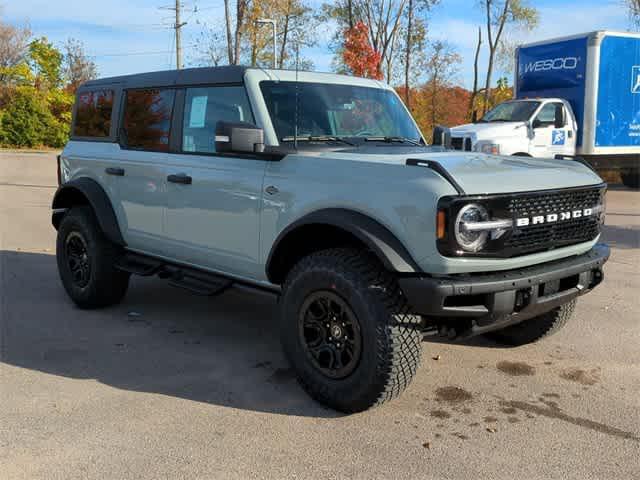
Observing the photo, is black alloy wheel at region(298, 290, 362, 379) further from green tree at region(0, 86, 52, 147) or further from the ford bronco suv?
green tree at region(0, 86, 52, 147)

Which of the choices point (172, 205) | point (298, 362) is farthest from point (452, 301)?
point (172, 205)

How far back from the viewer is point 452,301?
3.40m

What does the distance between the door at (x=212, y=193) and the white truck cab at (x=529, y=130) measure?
969 cm

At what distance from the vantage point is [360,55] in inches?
1174

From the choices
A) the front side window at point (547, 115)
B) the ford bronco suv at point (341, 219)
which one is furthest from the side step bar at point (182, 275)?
the front side window at point (547, 115)

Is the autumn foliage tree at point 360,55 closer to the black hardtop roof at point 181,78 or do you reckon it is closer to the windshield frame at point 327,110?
the black hardtop roof at point 181,78

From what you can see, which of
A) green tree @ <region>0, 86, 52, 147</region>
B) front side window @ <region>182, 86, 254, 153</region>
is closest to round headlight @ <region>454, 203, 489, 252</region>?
front side window @ <region>182, 86, 254, 153</region>

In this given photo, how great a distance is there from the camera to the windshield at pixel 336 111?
4.38 meters

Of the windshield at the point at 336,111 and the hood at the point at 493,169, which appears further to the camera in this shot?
the windshield at the point at 336,111

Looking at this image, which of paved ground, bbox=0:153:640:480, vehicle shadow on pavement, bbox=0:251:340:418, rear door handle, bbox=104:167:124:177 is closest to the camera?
paved ground, bbox=0:153:640:480

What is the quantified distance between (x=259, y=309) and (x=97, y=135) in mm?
2155

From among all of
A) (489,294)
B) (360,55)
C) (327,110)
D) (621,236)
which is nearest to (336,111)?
(327,110)

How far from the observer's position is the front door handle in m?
4.66

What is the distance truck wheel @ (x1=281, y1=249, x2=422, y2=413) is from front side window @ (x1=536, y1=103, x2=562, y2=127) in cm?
1167
